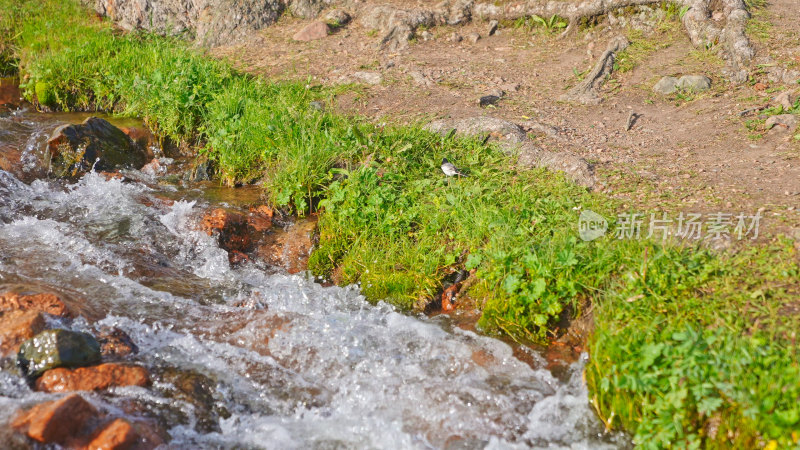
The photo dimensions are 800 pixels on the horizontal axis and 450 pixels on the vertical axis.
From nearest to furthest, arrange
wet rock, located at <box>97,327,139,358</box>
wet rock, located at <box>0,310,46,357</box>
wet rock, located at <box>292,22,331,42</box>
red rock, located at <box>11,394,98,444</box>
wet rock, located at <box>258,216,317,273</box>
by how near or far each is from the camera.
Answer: red rock, located at <box>11,394,98,444</box>
wet rock, located at <box>0,310,46,357</box>
wet rock, located at <box>97,327,139,358</box>
wet rock, located at <box>258,216,317,273</box>
wet rock, located at <box>292,22,331,42</box>

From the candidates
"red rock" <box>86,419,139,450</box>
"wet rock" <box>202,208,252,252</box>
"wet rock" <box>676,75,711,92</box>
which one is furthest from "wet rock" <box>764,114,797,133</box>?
"red rock" <box>86,419,139,450</box>

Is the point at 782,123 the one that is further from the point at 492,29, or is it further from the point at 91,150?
the point at 91,150

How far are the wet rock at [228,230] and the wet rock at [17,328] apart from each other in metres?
1.70

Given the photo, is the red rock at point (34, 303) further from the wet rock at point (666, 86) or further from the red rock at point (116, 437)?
the wet rock at point (666, 86)

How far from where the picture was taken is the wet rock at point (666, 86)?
674 centimetres

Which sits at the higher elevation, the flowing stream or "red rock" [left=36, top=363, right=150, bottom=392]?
"red rock" [left=36, top=363, right=150, bottom=392]

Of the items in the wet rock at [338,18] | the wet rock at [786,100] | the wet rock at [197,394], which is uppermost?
the wet rock at [338,18]

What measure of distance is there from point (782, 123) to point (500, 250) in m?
3.04

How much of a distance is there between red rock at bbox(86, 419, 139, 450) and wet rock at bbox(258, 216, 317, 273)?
2.18 metres

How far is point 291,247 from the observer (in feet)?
18.0

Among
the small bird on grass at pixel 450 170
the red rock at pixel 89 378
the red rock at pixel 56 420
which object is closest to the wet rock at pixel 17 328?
the red rock at pixel 89 378

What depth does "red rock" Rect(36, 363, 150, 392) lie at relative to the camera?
3652 millimetres

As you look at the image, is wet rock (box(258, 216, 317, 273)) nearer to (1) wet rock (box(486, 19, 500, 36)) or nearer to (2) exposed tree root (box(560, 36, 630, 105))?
(2) exposed tree root (box(560, 36, 630, 105))

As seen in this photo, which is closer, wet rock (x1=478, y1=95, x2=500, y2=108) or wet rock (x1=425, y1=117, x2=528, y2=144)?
wet rock (x1=425, y1=117, x2=528, y2=144)
